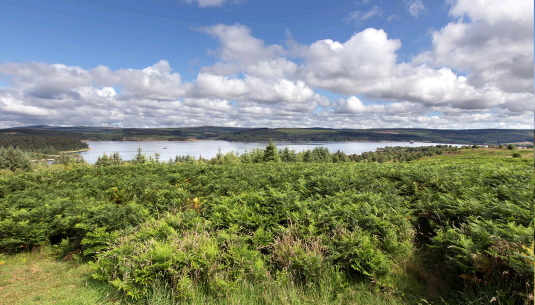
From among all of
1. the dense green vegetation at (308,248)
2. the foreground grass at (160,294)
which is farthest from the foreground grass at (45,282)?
the dense green vegetation at (308,248)

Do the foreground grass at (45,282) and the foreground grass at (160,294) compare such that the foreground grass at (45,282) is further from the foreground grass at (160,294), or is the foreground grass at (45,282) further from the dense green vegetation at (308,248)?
the dense green vegetation at (308,248)

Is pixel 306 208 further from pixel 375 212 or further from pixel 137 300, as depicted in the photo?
pixel 137 300

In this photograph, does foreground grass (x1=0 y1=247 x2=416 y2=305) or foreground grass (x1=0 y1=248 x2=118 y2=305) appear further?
foreground grass (x1=0 y1=248 x2=118 y2=305)

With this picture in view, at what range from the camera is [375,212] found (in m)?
6.00

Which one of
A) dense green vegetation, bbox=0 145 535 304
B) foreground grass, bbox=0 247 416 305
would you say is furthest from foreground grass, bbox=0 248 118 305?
dense green vegetation, bbox=0 145 535 304

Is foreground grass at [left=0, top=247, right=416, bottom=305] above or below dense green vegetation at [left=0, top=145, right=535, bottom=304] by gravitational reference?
below

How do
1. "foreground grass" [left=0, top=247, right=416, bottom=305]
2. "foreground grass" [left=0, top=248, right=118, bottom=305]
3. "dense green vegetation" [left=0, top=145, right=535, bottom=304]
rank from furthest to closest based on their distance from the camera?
"foreground grass" [left=0, top=248, right=118, bottom=305] < "foreground grass" [left=0, top=247, right=416, bottom=305] < "dense green vegetation" [left=0, top=145, right=535, bottom=304]

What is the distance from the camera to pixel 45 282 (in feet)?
18.5

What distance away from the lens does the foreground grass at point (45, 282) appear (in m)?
4.79

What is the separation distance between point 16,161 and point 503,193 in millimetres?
131691

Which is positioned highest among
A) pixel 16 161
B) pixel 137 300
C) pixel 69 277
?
pixel 137 300

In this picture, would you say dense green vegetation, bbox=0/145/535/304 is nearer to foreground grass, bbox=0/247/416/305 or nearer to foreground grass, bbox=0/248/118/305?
foreground grass, bbox=0/247/416/305

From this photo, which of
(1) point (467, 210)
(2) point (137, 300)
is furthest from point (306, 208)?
(2) point (137, 300)

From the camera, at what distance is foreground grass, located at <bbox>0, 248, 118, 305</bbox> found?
4785 mm
